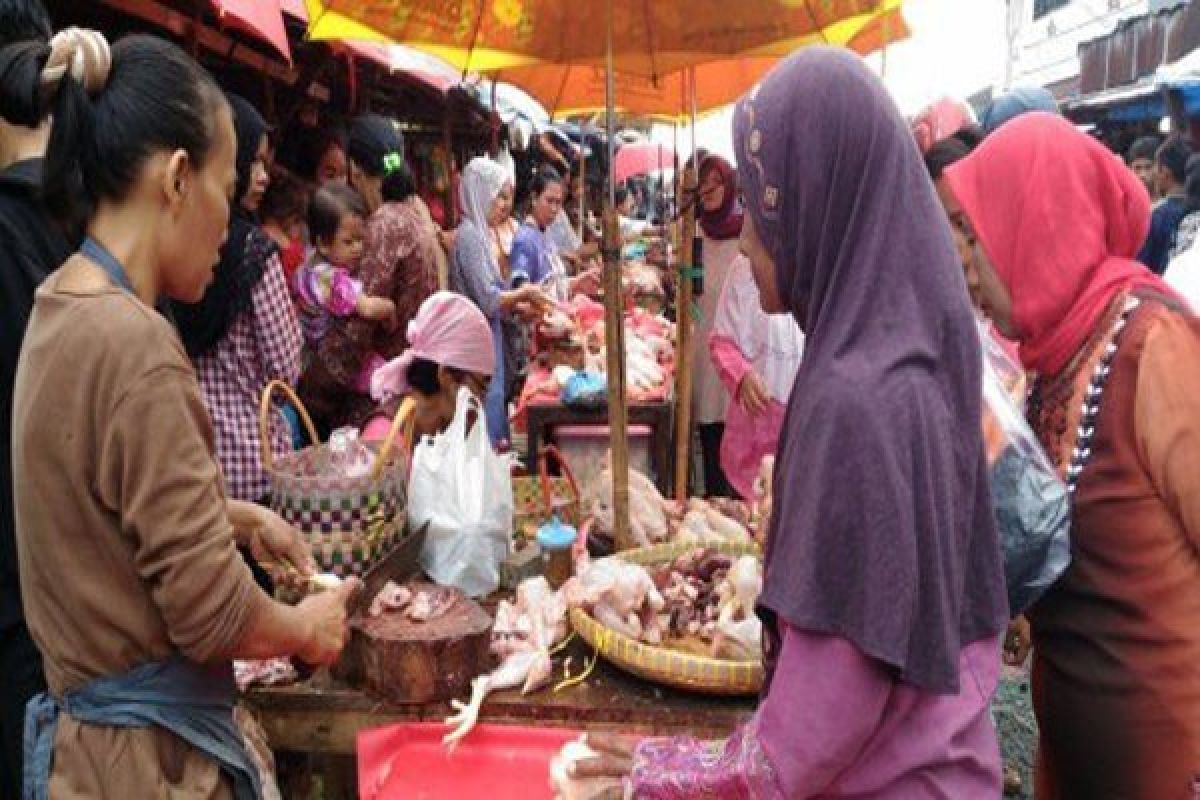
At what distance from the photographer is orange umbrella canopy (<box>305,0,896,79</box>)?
306 centimetres

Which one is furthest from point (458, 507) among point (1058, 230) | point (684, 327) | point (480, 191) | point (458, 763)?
point (480, 191)

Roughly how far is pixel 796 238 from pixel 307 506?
1.36m

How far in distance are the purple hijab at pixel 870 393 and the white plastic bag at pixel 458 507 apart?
1232 mm

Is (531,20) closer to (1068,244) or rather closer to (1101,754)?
(1068,244)

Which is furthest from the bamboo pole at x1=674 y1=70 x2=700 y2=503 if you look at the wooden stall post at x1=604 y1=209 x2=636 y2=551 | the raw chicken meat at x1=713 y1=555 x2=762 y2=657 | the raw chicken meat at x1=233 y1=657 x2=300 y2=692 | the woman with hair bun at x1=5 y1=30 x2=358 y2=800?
the woman with hair bun at x1=5 y1=30 x2=358 y2=800

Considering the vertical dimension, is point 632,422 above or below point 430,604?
below

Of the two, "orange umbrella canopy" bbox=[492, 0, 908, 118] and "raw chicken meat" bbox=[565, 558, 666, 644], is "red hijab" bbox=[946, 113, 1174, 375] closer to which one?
"raw chicken meat" bbox=[565, 558, 666, 644]

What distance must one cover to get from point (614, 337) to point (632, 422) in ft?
7.46

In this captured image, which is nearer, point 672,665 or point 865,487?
point 865,487

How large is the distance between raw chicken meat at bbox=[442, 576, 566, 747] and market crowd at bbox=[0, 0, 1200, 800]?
Answer: 374mm

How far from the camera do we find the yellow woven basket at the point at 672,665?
189cm

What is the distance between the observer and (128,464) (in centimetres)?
132

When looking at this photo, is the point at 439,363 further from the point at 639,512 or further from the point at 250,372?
the point at 639,512

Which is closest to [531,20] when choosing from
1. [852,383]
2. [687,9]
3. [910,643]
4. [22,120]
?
[687,9]
